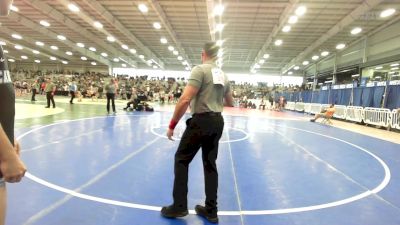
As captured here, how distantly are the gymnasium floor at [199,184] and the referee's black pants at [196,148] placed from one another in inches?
11.0

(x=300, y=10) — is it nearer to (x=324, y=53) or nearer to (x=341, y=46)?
(x=341, y=46)

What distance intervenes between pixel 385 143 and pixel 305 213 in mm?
8133

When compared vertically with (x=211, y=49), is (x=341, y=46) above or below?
above

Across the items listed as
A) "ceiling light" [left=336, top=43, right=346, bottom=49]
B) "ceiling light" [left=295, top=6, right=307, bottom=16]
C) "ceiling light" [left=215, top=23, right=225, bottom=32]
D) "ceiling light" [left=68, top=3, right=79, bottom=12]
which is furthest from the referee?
"ceiling light" [left=336, top=43, right=346, bottom=49]

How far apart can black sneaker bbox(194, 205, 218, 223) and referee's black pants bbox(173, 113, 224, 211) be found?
46mm

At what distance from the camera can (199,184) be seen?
4.84 meters

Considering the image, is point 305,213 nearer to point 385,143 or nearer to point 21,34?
point 385,143

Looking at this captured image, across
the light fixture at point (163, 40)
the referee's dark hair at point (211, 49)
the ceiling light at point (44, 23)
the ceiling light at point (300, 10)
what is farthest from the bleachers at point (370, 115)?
the ceiling light at point (44, 23)

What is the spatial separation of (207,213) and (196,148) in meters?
0.77

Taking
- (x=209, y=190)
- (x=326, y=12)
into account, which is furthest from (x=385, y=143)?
(x=326, y=12)

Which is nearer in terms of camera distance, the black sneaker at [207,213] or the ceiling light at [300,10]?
the black sneaker at [207,213]

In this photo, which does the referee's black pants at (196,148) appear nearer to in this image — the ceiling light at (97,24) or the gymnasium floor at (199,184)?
the gymnasium floor at (199,184)

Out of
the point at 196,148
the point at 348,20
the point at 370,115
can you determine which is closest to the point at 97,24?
the point at 348,20

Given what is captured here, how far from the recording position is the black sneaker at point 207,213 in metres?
3.46
